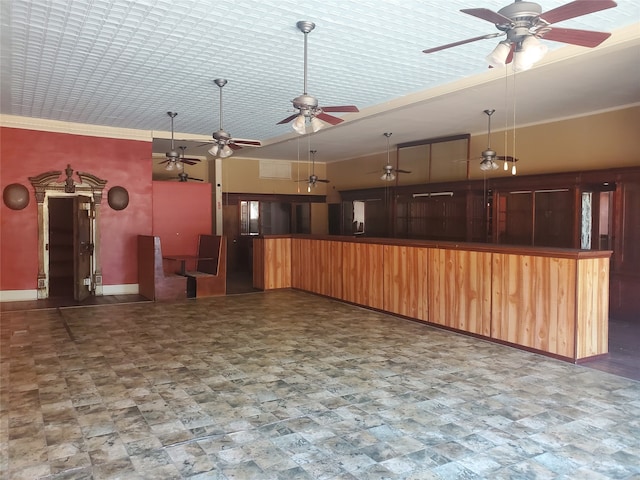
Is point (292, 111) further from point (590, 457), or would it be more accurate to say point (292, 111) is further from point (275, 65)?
point (590, 457)

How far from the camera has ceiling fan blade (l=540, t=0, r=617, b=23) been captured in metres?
2.86

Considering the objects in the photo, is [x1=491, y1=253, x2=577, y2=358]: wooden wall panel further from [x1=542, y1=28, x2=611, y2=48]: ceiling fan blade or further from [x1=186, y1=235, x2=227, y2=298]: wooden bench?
[x1=186, y1=235, x2=227, y2=298]: wooden bench

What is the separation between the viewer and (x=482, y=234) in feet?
30.9

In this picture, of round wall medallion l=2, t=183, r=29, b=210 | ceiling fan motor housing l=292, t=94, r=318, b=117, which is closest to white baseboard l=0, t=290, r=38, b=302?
round wall medallion l=2, t=183, r=29, b=210

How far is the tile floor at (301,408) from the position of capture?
2.91m

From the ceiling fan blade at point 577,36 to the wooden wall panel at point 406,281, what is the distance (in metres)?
3.65

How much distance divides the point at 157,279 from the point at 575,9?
7.62m

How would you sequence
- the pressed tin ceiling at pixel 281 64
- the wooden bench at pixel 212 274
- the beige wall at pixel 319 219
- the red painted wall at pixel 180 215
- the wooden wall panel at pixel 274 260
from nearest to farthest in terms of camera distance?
the pressed tin ceiling at pixel 281 64 < the wooden bench at pixel 212 274 < the wooden wall panel at pixel 274 260 < the red painted wall at pixel 180 215 < the beige wall at pixel 319 219

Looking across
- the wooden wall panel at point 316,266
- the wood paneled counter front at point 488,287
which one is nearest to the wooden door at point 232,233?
the wooden wall panel at point 316,266

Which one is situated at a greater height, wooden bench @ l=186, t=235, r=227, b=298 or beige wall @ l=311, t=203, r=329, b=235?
beige wall @ l=311, t=203, r=329, b=235

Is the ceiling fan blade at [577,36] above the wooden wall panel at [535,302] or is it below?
above

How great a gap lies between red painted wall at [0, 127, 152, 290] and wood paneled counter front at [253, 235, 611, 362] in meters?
3.99

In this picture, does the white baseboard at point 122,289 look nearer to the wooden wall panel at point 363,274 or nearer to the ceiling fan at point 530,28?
the wooden wall panel at point 363,274

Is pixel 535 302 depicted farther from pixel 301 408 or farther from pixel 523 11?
pixel 523 11
